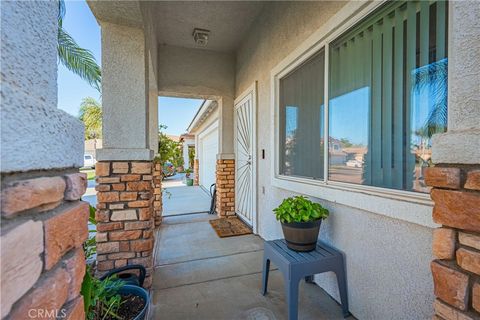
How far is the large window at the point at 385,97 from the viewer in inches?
55.3

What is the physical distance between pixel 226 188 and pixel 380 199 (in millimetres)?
3468

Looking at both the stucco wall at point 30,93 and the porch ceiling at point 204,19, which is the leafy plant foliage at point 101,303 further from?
the porch ceiling at point 204,19

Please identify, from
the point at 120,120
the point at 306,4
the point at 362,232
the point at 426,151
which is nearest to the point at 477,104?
the point at 426,151

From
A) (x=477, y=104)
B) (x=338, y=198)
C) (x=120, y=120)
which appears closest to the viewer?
(x=477, y=104)

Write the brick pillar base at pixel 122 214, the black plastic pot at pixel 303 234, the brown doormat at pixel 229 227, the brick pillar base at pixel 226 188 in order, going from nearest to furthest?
the black plastic pot at pixel 303 234 → the brick pillar base at pixel 122 214 → the brown doormat at pixel 229 227 → the brick pillar base at pixel 226 188

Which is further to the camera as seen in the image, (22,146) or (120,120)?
(120,120)

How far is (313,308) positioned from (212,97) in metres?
4.07

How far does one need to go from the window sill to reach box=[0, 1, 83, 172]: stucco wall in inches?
→ 66.9

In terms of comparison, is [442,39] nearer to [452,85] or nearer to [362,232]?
[452,85]

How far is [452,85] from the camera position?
835mm

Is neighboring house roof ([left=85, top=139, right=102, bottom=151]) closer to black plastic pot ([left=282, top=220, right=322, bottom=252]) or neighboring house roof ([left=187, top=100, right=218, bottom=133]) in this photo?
black plastic pot ([left=282, top=220, right=322, bottom=252])

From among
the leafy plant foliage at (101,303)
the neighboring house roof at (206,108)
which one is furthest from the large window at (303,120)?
the neighboring house roof at (206,108)

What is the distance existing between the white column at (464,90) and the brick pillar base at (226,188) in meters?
4.10

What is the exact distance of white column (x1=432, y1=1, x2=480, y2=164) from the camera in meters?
0.77
